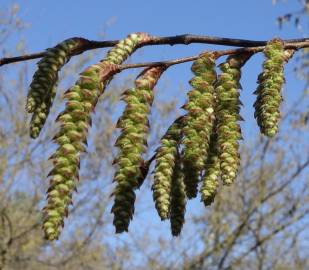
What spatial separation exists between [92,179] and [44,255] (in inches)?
192

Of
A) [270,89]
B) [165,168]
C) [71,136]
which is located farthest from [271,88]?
[71,136]

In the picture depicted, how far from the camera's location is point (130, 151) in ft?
3.49

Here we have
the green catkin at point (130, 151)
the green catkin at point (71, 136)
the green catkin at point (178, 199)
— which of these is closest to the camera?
the green catkin at point (71, 136)

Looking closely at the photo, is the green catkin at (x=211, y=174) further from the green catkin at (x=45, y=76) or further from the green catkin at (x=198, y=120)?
the green catkin at (x=45, y=76)

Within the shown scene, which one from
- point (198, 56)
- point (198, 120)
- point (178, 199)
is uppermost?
point (198, 56)

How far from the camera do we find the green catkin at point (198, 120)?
1.07m

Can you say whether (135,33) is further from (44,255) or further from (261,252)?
(44,255)

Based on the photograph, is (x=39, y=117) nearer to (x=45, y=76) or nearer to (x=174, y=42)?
(x=45, y=76)

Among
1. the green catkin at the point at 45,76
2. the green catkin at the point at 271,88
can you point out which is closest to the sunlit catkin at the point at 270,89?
the green catkin at the point at 271,88

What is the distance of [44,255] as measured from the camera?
1480cm

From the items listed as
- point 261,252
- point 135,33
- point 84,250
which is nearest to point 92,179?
point 84,250

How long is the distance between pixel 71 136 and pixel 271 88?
0.40 m

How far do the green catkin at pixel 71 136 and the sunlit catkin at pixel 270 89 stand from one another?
0.89 feet

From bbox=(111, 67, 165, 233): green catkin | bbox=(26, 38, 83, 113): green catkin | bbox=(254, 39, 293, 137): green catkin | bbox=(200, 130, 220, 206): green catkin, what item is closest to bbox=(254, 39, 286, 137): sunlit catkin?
bbox=(254, 39, 293, 137): green catkin
